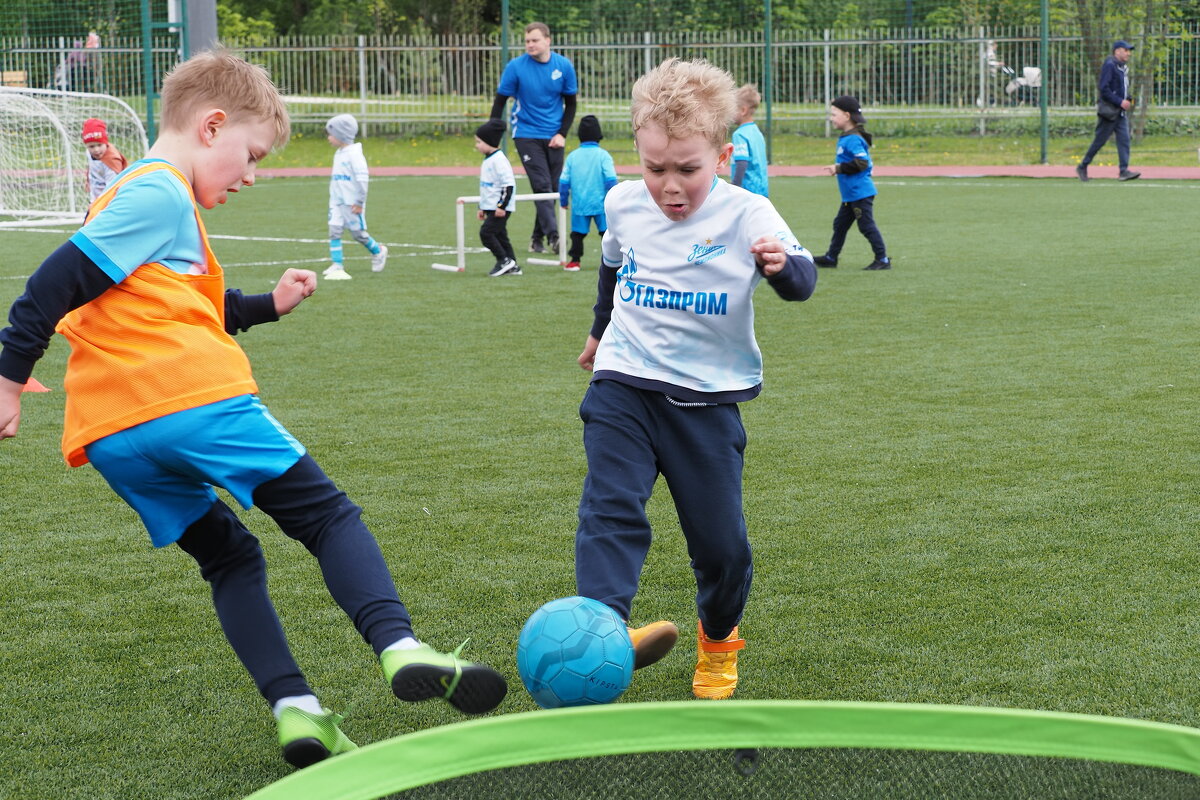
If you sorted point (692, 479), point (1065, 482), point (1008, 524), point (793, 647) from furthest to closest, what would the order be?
1. point (1065, 482)
2. point (1008, 524)
3. point (793, 647)
4. point (692, 479)

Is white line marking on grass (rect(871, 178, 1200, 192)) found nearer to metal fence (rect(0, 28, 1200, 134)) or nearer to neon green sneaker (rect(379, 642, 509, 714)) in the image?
metal fence (rect(0, 28, 1200, 134))

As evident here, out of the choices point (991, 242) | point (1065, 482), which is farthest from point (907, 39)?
point (1065, 482)

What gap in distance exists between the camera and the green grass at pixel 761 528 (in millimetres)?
3545

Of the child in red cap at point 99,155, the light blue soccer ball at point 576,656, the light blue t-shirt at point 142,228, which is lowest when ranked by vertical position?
the light blue soccer ball at point 576,656

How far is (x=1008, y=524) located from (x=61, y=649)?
3057mm

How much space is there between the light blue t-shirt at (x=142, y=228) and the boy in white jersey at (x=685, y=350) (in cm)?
101

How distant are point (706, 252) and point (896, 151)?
24.9 meters

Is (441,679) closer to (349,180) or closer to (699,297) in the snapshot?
(699,297)

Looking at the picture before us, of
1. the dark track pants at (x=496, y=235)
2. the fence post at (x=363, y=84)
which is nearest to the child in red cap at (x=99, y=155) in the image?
the dark track pants at (x=496, y=235)

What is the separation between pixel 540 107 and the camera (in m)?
14.0

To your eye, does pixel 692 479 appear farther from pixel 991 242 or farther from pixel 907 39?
pixel 907 39

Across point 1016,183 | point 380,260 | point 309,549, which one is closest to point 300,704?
point 309,549

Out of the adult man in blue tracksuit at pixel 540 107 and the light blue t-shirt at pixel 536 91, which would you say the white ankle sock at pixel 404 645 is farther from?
the light blue t-shirt at pixel 536 91

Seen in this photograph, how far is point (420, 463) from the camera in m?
5.96
